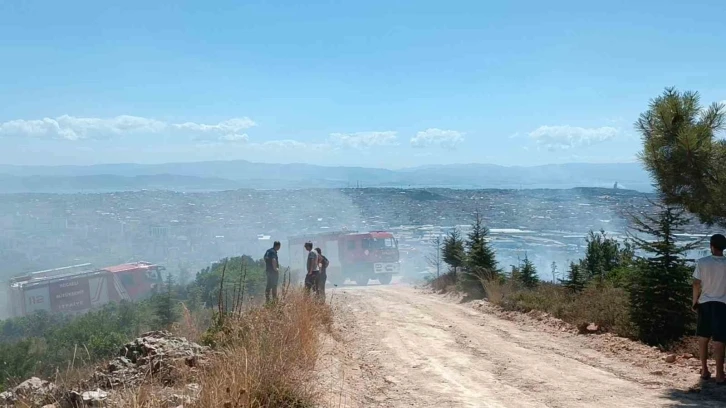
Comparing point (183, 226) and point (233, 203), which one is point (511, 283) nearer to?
point (183, 226)

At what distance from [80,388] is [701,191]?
7.25m

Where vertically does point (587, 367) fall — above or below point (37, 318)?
above

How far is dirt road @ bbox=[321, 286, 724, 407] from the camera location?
6773mm

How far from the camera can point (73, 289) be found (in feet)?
119

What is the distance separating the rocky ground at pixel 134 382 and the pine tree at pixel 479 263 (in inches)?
514

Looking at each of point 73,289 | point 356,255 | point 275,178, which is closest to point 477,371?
point 356,255

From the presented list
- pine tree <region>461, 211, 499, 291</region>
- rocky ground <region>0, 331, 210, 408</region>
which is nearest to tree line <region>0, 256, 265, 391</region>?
rocky ground <region>0, 331, 210, 408</region>

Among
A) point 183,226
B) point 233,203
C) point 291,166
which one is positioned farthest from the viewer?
point 291,166

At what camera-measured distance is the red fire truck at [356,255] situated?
3903cm

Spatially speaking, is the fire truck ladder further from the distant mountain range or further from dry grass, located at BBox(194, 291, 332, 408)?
the distant mountain range

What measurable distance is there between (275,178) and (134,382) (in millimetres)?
164840

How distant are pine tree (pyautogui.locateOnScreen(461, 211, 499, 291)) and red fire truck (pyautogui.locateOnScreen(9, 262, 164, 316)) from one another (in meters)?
24.1

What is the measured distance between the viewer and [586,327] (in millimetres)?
11211

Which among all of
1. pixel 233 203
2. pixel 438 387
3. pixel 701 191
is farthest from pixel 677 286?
pixel 233 203
